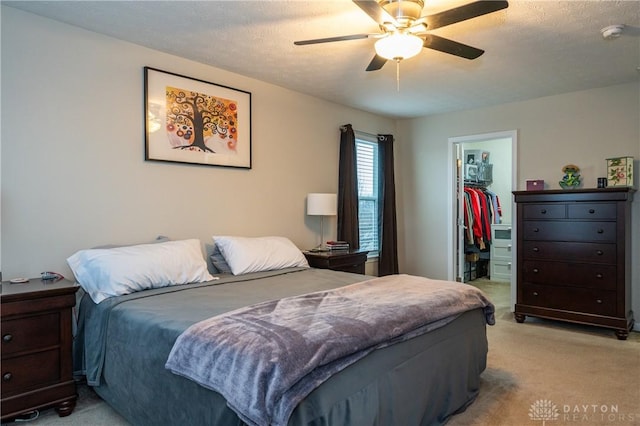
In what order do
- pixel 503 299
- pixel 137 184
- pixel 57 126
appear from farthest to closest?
1. pixel 503 299
2. pixel 137 184
3. pixel 57 126

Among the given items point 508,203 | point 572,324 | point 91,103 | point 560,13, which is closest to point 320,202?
point 91,103

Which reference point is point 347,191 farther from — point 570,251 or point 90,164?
point 90,164

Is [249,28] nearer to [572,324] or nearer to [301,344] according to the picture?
[301,344]

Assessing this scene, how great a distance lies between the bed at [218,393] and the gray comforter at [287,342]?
2.0 inches

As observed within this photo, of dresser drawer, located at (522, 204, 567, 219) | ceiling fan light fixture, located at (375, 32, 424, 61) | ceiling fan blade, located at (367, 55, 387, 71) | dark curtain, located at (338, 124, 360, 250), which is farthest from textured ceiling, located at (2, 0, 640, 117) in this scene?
dresser drawer, located at (522, 204, 567, 219)

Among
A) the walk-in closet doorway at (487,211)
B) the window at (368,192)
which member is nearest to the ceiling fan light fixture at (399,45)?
the window at (368,192)

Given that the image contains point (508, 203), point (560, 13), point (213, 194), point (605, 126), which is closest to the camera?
point (560, 13)

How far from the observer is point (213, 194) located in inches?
142

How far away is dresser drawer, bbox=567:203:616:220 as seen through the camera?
12.3 feet

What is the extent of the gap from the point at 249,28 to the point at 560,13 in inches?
79.2

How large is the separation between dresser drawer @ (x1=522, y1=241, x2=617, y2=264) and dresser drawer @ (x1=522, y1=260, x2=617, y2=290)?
0.19 feet

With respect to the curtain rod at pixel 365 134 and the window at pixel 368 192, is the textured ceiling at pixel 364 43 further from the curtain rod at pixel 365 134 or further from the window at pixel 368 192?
the window at pixel 368 192

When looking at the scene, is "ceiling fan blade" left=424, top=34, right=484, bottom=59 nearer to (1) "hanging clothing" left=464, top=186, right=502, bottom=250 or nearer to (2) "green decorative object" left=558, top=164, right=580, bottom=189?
(2) "green decorative object" left=558, top=164, right=580, bottom=189

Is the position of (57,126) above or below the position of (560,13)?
below
